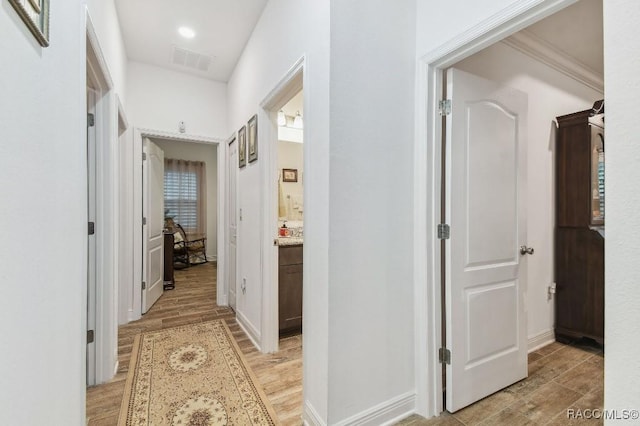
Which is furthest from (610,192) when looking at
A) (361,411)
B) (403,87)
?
(361,411)

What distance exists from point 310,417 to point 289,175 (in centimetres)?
257

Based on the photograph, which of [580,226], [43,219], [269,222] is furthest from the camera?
[580,226]

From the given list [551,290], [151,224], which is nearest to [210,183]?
[151,224]

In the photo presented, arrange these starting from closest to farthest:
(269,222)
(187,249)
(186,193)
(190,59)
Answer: (269,222) → (190,59) → (187,249) → (186,193)

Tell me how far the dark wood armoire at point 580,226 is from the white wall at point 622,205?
6.72 ft

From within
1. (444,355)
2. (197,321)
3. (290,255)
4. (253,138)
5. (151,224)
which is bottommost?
(197,321)

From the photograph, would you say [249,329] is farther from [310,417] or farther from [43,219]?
[43,219]

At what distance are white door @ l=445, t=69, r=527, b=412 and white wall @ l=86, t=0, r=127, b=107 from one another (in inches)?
84.5

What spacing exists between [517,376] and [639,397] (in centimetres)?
153

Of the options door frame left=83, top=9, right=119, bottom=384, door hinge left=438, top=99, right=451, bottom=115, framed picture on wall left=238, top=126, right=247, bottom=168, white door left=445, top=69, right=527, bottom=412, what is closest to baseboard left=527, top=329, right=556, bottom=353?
white door left=445, top=69, right=527, bottom=412

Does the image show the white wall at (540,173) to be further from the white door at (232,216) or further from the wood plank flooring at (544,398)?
the white door at (232,216)

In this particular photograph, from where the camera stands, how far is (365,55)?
4.98 feet

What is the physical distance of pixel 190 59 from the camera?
3.20m

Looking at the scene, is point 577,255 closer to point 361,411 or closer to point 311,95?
point 361,411
